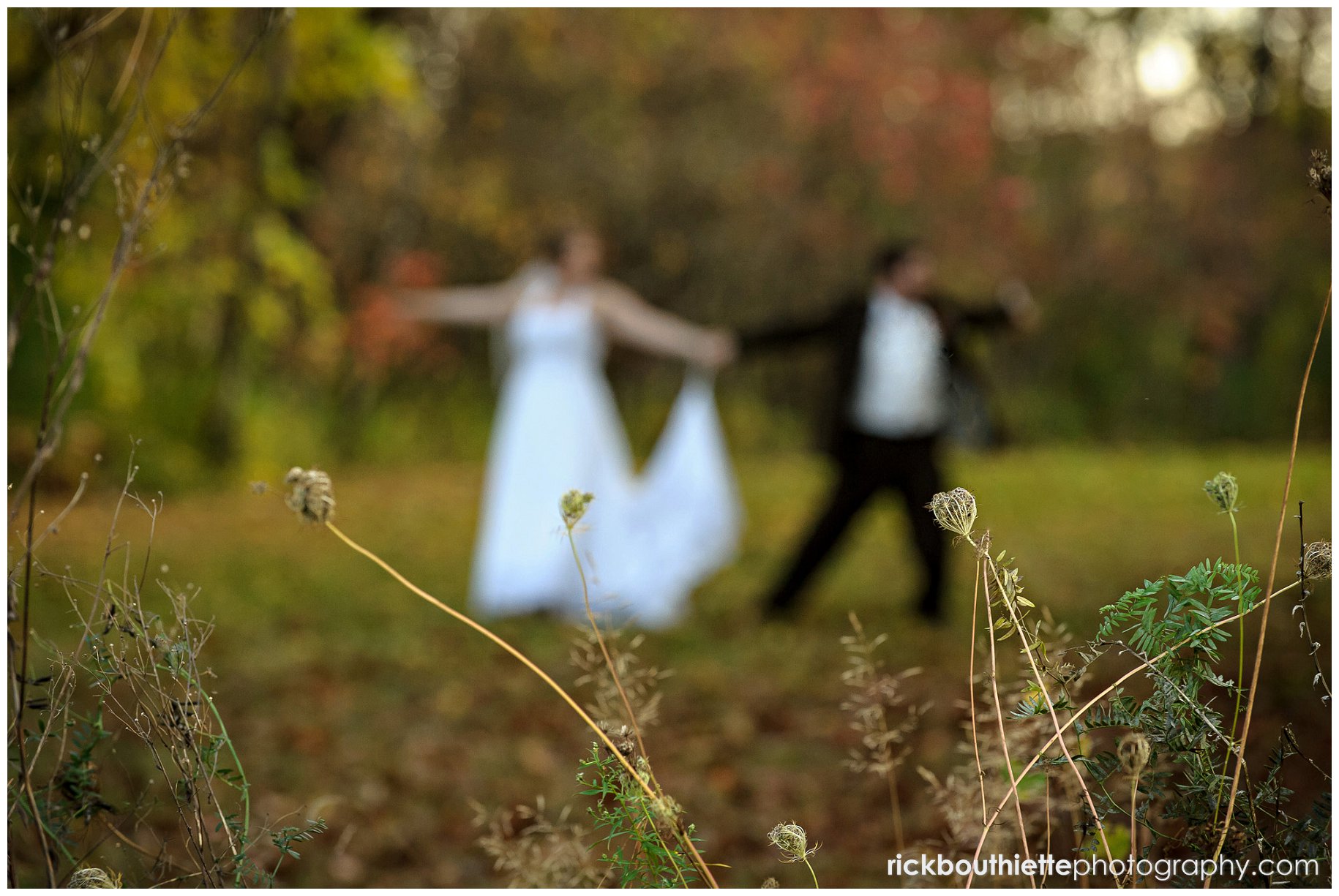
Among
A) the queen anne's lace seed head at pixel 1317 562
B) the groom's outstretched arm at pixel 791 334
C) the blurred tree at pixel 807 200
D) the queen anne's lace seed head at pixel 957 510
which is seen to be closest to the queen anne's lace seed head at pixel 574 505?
the queen anne's lace seed head at pixel 957 510

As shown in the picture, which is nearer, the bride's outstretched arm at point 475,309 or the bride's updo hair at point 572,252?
the bride's updo hair at point 572,252

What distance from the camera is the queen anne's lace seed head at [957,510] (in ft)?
4.45

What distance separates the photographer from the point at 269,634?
6836mm

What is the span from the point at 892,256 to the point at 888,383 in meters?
0.69

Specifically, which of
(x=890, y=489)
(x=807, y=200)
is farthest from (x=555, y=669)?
(x=807, y=200)

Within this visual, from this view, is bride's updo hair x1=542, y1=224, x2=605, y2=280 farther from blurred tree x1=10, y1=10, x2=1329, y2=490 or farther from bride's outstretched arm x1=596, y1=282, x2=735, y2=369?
blurred tree x1=10, y1=10, x2=1329, y2=490

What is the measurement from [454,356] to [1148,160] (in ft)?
33.5

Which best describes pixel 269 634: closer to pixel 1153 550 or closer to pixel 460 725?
pixel 460 725

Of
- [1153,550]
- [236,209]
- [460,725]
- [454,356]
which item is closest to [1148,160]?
[1153,550]

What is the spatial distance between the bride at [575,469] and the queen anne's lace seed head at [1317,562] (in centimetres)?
567

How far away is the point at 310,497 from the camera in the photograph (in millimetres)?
1330

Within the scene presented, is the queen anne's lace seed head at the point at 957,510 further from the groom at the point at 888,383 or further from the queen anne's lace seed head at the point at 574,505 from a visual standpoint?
the groom at the point at 888,383

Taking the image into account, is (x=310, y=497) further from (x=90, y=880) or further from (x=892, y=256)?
(x=892, y=256)

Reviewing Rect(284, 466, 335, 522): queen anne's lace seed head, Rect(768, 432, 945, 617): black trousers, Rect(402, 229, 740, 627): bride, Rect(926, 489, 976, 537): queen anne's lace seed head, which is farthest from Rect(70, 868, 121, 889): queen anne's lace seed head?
Rect(402, 229, 740, 627): bride
